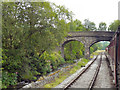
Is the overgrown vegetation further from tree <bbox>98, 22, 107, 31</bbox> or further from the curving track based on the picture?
tree <bbox>98, 22, 107, 31</bbox>

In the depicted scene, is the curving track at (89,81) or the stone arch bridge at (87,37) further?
the stone arch bridge at (87,37)

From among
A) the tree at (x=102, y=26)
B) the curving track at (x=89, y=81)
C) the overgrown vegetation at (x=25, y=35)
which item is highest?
the tree at (x=102, y=26)

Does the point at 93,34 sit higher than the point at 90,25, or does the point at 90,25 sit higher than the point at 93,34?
the point at 90,25

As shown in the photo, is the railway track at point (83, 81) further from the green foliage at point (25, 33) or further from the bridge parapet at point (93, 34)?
the bridge parapet at point (93, 34)

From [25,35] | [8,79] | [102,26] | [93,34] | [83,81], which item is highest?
[102,26]

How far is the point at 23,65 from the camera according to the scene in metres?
14.4

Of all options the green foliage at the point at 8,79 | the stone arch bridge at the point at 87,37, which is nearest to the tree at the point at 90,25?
the stone arch bridge at the point at 87,37

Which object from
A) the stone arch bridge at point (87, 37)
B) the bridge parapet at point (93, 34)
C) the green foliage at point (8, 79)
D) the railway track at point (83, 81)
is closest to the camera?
the railway track at point (83, 81)

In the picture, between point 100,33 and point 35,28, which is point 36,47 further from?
point 100,33

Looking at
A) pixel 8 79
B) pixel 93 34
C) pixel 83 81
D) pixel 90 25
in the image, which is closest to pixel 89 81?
pixel 83 81

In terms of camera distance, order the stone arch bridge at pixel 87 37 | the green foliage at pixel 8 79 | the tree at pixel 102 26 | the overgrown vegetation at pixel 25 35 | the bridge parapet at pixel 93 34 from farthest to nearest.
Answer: the tree at pixel 102 26 → the stone arch bridge at pixel 87 37 → the bridge parapet at pixel 93 34 → the overgrown vegetation at pixel 25 35 → the green foliage at pixel 8 79

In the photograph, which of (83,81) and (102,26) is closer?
(83,81)

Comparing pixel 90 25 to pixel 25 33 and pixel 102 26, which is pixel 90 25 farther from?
pixel 25 33

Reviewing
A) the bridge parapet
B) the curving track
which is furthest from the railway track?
the bridge parapet
